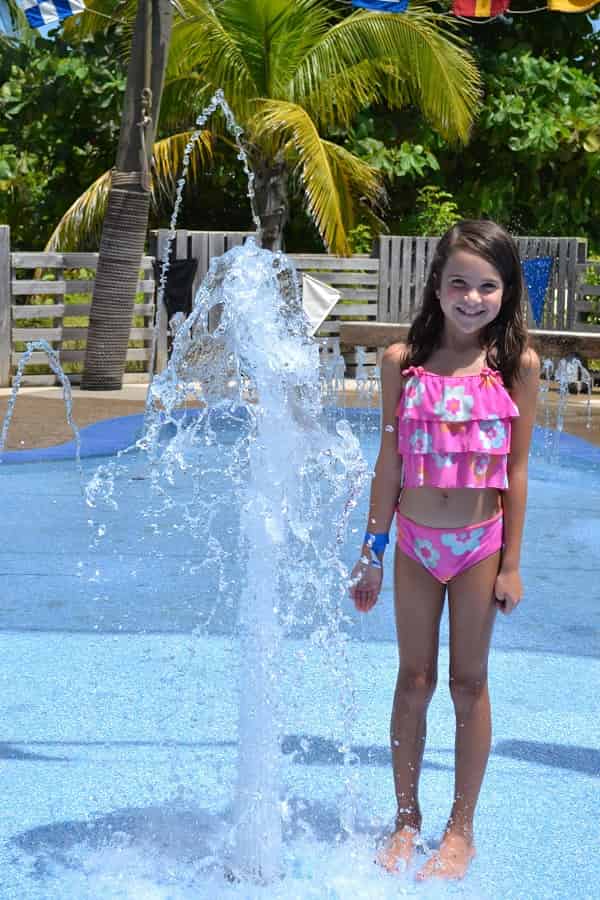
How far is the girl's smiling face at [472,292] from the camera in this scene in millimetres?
2846

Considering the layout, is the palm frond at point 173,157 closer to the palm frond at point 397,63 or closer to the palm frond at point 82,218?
the palm frond at point 82,218

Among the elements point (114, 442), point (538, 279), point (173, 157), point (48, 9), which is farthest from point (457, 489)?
point (173, 157)

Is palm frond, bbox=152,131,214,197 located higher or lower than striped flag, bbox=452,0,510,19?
lower

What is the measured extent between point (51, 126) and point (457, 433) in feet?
53.0

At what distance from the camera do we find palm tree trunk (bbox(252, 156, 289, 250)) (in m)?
14.5

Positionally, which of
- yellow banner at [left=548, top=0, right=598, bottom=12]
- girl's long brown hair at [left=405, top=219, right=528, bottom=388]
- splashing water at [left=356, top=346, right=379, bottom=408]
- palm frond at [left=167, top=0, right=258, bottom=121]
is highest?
yellow banner at [left=548, top=0, right=598, bottom=12]

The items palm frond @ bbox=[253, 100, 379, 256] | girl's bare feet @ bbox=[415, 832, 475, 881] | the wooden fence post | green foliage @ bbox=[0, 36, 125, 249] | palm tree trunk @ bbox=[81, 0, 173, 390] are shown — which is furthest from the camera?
green foliage @ bbox=[0, 36, 125, 249]

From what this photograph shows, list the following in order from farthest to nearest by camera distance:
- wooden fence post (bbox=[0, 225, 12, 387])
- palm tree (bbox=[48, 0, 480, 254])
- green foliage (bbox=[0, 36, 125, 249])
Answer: green foliage (bbox=[0, 36, 125, 249]) → palm tree (bbox=[48, 0, 480, 254]) → wooden fence post (bbox=[0, 225, 12, 387])

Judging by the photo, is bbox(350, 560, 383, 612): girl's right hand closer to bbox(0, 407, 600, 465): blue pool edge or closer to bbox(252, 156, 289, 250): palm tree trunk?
bbox(0, 407, 600, 465): blue pool edge

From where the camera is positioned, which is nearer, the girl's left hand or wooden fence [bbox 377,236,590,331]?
the girl's left hand

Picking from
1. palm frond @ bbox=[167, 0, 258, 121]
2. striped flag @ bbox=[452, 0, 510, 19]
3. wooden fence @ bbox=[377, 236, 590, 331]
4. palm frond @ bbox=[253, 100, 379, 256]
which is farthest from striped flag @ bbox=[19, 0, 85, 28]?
wooden fence @ bbox=[377, 236, 590, 331]

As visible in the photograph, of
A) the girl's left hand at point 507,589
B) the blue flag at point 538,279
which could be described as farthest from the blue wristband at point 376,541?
the blue flag at point 538,279

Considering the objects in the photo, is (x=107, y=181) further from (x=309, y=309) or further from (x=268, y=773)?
(x=268, y=773)

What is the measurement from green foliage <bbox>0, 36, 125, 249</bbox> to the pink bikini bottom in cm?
1496
